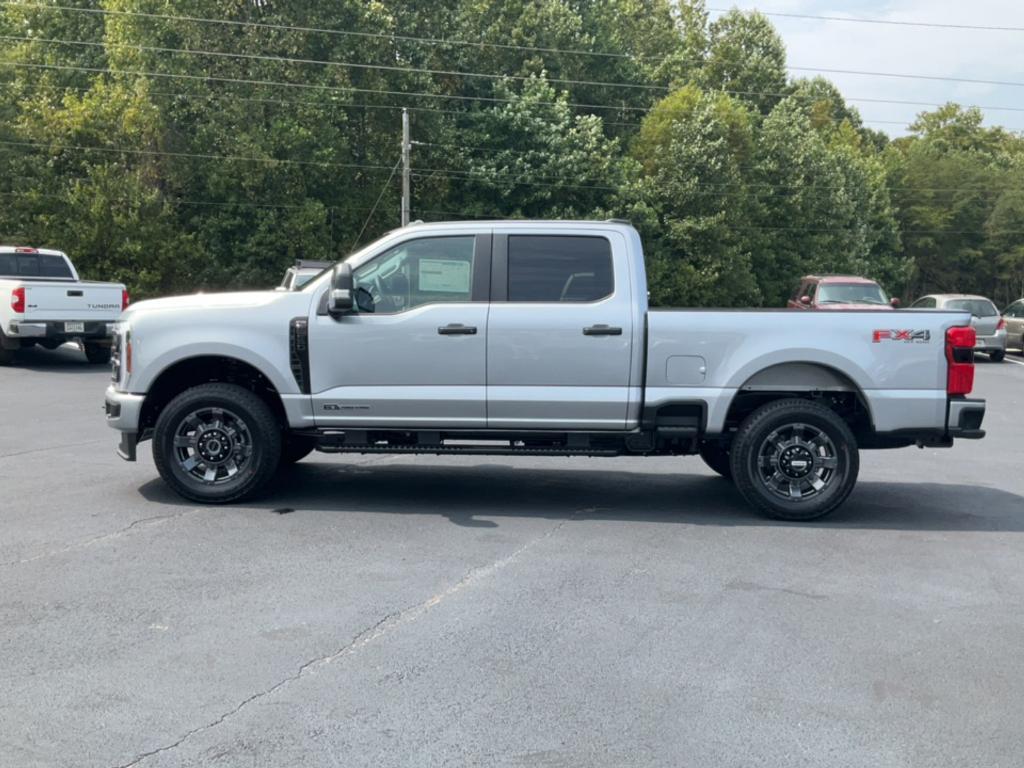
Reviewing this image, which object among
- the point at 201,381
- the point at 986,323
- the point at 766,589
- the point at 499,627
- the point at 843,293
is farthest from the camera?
the point at 986,323

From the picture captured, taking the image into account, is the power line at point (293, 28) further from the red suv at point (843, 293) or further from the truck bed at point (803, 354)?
the truck bed at point (803, 354)

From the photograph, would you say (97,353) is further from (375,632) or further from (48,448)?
(375,632)

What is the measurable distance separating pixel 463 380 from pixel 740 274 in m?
44.5

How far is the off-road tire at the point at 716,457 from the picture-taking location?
9664 millimetres

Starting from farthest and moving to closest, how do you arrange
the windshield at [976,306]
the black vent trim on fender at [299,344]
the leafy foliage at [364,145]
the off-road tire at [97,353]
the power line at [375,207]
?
the power line at [375,207], the leafy foliage at [364,145], the windshield at [976,306], the off-road tire at [97,353], the black vent trim on fender at [299,344]

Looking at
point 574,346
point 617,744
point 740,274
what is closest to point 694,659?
point 617,744

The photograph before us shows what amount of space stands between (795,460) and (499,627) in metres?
3.51

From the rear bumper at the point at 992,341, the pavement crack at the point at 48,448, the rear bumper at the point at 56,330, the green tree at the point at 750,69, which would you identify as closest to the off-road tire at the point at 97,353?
the rear bumper at the point at 56,330

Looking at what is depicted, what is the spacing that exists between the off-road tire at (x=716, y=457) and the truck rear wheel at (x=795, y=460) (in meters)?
1.06

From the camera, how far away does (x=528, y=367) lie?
329 inches

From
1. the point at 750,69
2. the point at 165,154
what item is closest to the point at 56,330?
the point at 165,154

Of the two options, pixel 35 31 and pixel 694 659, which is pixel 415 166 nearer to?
pixel 35 31

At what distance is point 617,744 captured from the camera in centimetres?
437

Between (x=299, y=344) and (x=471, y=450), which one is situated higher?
(x=299, y=344)
